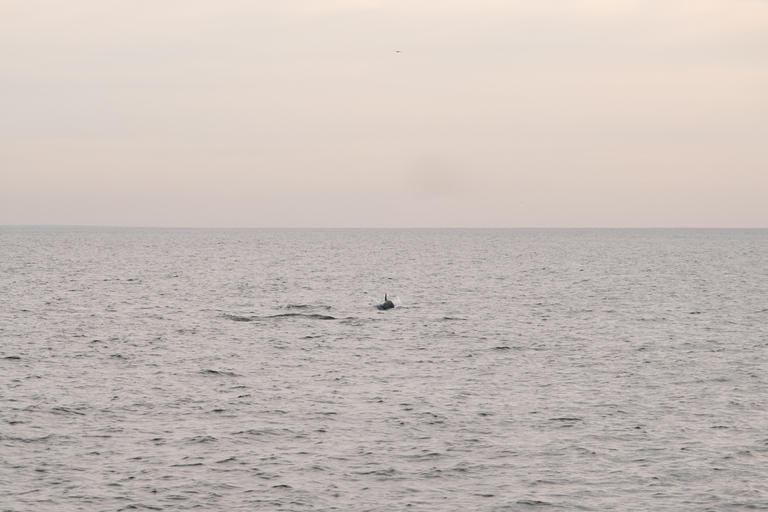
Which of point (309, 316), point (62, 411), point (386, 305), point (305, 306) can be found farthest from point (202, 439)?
point (305, 306)

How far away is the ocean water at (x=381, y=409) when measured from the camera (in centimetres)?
2383

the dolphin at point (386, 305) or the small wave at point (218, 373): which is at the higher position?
the dolphin at point (386, 305)

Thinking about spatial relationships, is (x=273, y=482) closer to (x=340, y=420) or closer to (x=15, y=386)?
(x=340, y=420)

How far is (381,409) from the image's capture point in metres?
33.2

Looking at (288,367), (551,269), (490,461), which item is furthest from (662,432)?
(551,269)

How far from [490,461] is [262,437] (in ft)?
26.2

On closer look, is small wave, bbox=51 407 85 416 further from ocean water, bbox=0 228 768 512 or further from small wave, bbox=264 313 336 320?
small wave, bbox=264 313 336 320

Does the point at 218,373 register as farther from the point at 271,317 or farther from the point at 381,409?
the point at 271,317

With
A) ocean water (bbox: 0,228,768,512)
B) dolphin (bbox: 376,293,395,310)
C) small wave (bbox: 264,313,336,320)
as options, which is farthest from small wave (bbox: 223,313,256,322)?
dolphin (bbox: 376,293,395,310)

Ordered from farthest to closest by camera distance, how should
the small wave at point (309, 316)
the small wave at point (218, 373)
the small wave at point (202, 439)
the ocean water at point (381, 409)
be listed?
the small wave at point (309, 316) → the small wave at point (218, 373) → the small wave at point (202, 439) → the ocean water at point (381, 409)

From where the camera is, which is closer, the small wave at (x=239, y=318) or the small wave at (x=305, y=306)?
the small wave at (x=239, y=318)

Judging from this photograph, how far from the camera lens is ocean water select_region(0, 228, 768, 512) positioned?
23828mm

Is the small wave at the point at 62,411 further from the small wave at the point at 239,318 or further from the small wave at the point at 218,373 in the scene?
the small wave at the point at 239,318

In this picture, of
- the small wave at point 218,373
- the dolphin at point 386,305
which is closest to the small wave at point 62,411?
the small wave at point 218,373
